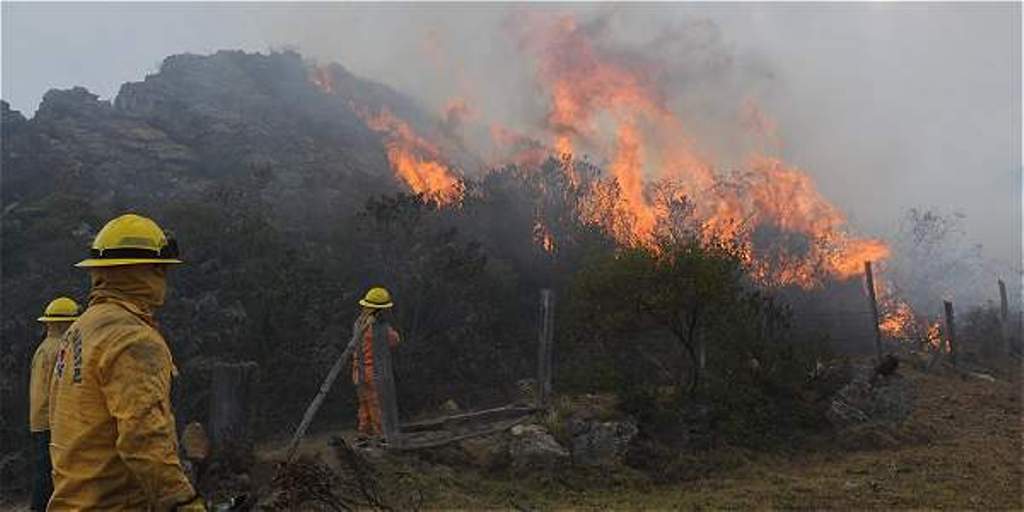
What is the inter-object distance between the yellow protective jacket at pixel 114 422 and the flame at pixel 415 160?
23798 mm

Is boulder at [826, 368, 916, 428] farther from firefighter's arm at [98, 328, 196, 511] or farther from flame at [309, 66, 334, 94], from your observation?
flame at [309, 66, 334, 94]

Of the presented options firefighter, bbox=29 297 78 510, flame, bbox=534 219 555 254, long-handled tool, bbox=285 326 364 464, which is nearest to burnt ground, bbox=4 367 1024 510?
long-handled tool, bbox=285 326 364 464

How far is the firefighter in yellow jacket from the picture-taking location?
2900 millimetres

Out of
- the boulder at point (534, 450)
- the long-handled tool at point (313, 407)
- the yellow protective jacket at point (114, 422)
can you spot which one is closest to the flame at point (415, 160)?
the boulder at point (534, 450)

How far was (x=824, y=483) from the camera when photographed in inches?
414

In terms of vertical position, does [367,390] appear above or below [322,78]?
below

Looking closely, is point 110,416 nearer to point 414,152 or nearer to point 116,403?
point 116,403

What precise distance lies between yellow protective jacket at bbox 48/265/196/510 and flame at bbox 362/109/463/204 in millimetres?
23798

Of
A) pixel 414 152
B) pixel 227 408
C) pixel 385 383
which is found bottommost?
pixel 227 408

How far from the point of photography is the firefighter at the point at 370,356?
10297mm

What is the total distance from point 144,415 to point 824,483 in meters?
9.75

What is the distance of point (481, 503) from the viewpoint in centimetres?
958

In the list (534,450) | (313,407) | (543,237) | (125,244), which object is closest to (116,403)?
(125,244)

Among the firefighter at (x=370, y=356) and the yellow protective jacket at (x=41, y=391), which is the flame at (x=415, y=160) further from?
the yellow protective jacket at (x=41, y=391)
